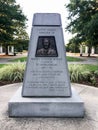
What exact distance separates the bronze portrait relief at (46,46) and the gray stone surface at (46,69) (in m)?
0.02

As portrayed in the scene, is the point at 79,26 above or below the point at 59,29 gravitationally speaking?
above

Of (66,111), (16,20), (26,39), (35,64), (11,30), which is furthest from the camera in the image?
(26,39)

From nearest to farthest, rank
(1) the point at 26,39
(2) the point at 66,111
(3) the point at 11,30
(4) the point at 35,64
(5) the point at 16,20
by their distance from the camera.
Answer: (2) the point at 66,111 → (4) the point at 35,64 → (3) the point at 11,30 → (5) the point at 16,20 → (1) the point at 26,39

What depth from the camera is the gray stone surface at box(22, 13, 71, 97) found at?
176 inches

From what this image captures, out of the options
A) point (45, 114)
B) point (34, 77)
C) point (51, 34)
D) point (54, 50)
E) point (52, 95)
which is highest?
point (51, 34)

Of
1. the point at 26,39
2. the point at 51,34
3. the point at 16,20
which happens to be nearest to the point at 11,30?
the point at 16,20

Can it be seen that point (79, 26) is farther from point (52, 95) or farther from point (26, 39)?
point (52, 95)

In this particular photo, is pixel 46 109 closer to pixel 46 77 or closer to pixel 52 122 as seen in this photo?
pixel 52 122

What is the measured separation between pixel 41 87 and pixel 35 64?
20.0 inches

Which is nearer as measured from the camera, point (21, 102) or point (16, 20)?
point (21, 102)

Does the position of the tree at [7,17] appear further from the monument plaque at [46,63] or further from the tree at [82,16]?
the monument plaque at [46,63]

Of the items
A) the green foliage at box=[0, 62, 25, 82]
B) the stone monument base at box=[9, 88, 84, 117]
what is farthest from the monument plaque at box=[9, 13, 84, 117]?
the green foliage at box=[0, 62, 25, 82]

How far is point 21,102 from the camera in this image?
13.7 feet

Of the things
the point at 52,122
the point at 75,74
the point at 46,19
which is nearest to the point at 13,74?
the point at 75,74
